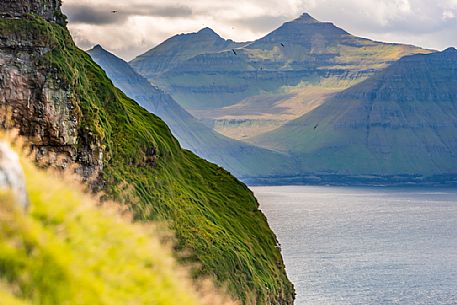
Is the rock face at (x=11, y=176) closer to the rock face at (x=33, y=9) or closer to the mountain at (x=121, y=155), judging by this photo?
the mountain at (x=121, y=155)

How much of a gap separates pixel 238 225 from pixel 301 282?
8899 cm

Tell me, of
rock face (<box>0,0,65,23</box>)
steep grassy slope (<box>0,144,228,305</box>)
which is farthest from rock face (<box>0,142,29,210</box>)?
rock face (<box>0,0,65,23</box>)

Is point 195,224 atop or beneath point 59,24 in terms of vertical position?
beneath

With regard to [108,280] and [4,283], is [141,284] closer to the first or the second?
[108,280]

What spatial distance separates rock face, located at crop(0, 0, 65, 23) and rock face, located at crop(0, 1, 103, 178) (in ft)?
0.29

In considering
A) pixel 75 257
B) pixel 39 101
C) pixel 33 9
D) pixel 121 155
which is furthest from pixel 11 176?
pixel 121 155

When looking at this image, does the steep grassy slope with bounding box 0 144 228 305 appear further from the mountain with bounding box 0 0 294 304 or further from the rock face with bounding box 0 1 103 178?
the rock face with bounding box 0 1 103 178

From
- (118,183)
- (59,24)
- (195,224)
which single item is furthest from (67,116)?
(195,224)

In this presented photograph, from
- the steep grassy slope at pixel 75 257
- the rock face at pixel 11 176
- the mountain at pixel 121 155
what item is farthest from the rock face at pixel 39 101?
the rock face at pixel 11 176

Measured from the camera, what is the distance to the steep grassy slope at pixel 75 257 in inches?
476

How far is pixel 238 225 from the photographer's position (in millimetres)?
103375

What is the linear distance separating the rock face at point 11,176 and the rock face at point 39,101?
4396cm

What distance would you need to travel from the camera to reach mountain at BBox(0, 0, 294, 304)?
5959cm

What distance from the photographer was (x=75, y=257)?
42.9ft
